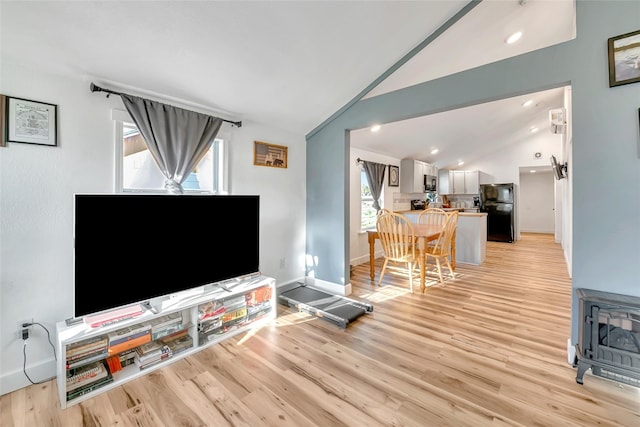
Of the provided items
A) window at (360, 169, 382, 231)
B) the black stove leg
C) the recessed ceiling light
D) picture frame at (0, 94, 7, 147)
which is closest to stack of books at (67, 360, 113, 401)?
picture frame at (0, 94, 7, 147)

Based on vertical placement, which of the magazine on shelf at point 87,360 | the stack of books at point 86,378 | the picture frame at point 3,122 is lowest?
the stack of books at point 86,378

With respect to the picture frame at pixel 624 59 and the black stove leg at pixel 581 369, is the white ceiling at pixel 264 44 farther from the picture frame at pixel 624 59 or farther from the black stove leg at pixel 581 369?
the black stove leg at pixel 581 369

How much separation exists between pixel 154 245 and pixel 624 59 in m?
3.45

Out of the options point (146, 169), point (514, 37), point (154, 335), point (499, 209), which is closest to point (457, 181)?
point (499, 209)

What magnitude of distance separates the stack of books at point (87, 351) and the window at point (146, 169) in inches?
43.5

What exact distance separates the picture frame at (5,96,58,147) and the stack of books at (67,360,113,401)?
5.00 feet

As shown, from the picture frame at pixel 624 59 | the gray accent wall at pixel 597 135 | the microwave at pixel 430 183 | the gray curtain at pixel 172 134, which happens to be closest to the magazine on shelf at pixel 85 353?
the gray curtain at pixel 172 134

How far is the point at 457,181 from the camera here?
7.95m

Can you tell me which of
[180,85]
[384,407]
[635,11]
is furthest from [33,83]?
[635,11]

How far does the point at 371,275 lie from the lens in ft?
12.9

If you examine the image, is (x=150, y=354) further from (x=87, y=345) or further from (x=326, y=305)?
(x=326, y=305)

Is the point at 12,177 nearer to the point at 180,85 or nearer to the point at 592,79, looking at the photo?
the point at 180,85

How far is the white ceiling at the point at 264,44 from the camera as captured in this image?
1.65 m

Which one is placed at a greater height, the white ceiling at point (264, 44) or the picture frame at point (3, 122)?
the white ceiling at point (264, 44)
